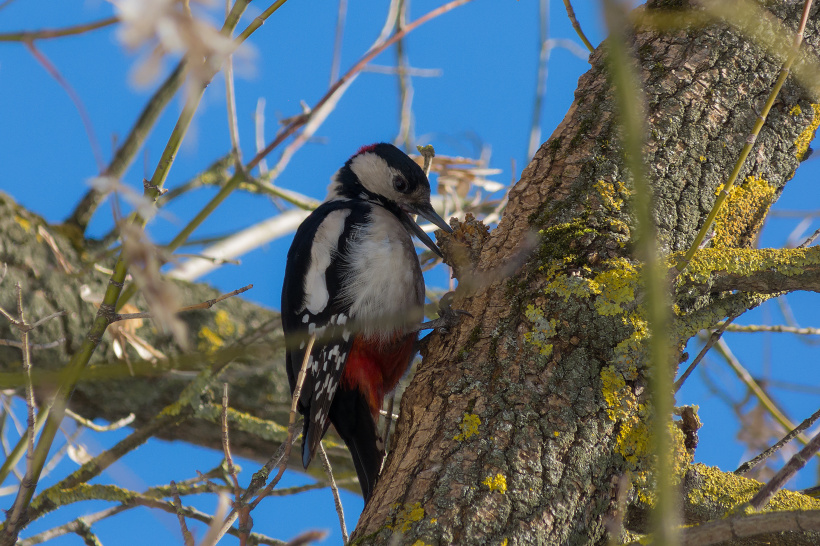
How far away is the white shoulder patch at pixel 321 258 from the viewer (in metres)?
2.68

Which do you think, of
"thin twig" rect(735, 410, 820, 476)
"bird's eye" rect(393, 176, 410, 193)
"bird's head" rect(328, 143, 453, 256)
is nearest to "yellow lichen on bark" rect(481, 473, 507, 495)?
"thin twig" rect(735, 410, 820, 476)

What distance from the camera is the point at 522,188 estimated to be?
2107 mm

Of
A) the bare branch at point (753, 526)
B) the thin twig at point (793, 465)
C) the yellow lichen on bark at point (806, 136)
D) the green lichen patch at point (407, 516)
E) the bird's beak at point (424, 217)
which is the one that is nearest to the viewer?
the thin twig at point (793, 465)

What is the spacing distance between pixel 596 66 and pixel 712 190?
0.54 meters

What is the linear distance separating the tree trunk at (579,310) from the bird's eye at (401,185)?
0.88 m

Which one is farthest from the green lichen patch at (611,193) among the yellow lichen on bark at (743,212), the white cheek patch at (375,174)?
the white cheek patch at (375,174)

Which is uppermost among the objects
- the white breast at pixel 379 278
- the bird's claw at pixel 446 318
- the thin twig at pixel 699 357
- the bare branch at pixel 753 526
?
the white breast at pixel 379 278

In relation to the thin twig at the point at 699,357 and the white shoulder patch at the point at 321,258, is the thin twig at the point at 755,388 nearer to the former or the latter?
the thin twig at the point at 699,357

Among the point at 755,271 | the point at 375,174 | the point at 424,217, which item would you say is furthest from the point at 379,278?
the point at 755,271

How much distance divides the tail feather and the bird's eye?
0.88m

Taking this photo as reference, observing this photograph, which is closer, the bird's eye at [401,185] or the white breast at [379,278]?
the white breast at [379,278]

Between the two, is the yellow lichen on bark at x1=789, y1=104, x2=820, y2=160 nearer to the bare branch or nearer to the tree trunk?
the tree trunk

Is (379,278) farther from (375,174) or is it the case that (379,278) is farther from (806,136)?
(806,136)

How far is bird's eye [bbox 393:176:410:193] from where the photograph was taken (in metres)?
3.07
